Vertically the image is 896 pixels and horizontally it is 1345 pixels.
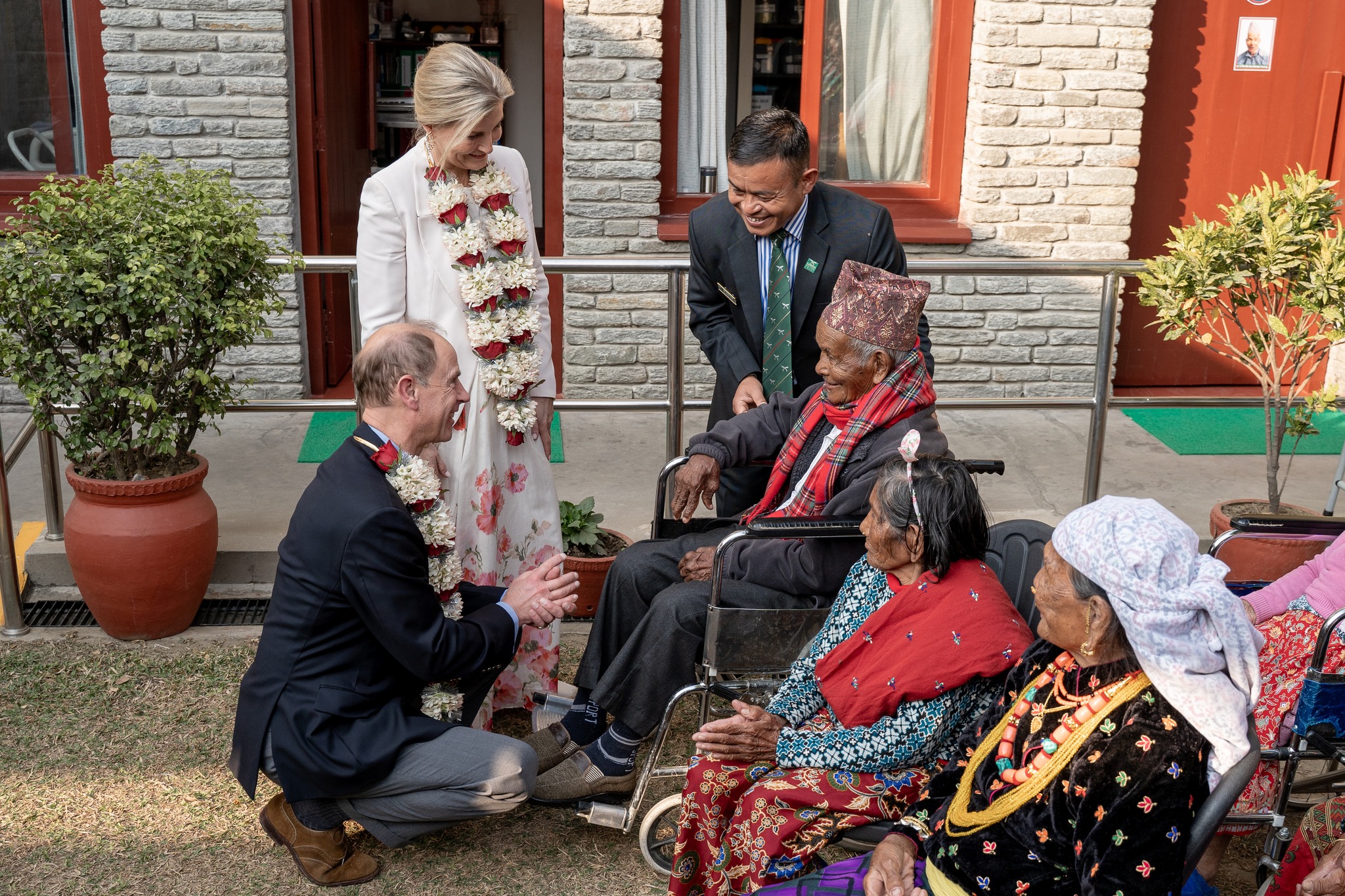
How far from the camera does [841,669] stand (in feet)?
9.20

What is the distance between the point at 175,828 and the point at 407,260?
167 cm

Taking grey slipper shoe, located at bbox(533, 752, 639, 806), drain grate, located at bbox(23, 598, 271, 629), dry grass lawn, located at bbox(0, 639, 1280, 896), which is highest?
grey slipper shoe, located at bbox(533, 752, 639, 806)

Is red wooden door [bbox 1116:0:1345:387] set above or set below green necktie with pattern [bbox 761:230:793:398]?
above

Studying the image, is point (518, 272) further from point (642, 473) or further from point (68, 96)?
point (68, 96)

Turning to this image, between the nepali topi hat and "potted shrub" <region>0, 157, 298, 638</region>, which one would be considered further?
"potted shrub" <region>0, 157, 298, 638</region>

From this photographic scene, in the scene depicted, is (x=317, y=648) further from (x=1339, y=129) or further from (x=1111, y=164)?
(x=1339, y=129)

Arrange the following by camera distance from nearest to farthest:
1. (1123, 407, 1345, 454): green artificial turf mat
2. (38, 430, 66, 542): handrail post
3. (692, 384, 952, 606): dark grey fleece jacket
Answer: (692, 384, 952, 606): dark grey fleece jacket < (38, 430, 66, 542): handrail post < (1123, 407, 1345, 454): green artificial turf mat

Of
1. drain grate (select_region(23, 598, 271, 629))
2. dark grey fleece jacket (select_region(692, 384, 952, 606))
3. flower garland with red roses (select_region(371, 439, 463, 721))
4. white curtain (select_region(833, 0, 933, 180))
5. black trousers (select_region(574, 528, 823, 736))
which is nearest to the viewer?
flower garland with red roses (select_region(371, 439, 463, 721))

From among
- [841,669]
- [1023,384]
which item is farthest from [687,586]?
[1023,384]

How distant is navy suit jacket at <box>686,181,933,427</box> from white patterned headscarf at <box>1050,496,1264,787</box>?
5.47 feet

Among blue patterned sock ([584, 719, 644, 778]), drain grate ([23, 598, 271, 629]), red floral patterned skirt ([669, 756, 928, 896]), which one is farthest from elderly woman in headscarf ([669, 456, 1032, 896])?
drain grate ([23, 598, 271, 629])

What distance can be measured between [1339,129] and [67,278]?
6.68m

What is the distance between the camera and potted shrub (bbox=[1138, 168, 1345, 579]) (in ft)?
14.4

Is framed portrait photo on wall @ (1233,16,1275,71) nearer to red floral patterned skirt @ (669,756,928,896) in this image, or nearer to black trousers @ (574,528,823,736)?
black trousers @ (574,528,823,736)
